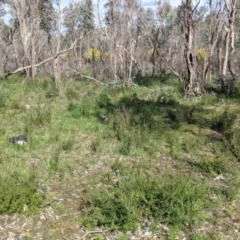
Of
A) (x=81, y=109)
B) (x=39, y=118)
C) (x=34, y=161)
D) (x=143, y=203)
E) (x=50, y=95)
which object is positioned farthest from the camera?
(x=50, y=95)

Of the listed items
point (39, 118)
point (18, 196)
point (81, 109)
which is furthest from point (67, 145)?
point (81, 109)

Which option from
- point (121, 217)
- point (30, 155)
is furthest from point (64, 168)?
point (121, 217)

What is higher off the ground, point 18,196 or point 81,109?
point 81,109

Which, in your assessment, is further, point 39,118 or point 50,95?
point 50,95

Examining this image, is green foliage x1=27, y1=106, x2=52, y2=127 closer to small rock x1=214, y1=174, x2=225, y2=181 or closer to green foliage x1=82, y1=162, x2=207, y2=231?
green foliage x1=82, y1=162, x2=207, y2=231

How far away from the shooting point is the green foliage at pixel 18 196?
4.67 m

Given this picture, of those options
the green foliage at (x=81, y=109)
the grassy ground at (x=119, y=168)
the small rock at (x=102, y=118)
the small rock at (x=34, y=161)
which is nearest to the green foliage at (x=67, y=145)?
the grassy ground at (x=119, y=168)

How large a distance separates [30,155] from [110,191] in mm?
2161

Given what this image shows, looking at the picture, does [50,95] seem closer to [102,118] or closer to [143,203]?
[102,118]

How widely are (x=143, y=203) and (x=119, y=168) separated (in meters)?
1.33

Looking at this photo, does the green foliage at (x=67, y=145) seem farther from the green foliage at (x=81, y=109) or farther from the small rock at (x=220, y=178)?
the small rock at (x=220, y=178)

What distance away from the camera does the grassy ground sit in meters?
4.51

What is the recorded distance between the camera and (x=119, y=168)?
6.02 meters

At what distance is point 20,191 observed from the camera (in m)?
4.82
